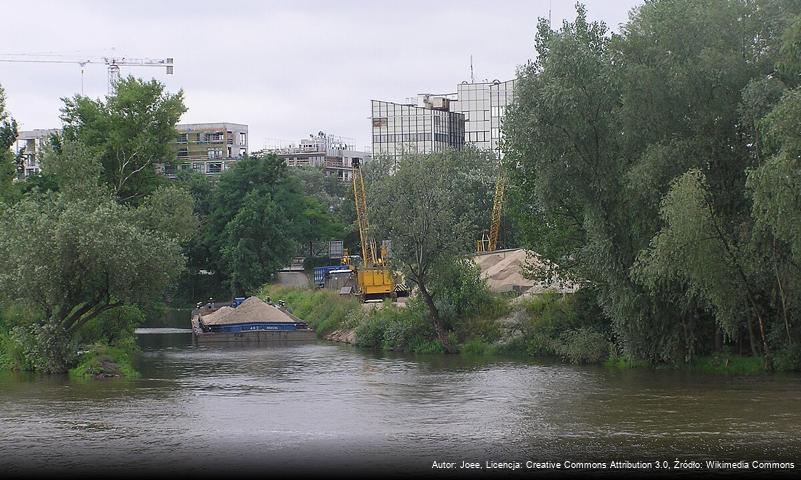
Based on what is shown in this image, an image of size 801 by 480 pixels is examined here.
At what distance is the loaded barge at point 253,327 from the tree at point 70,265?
66.9ft

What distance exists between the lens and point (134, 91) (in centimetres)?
6181

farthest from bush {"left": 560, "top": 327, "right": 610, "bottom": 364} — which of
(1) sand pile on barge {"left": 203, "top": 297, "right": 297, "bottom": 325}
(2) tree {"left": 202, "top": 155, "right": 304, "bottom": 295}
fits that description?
(2) tree {"left": 202, "top": 155, "right": 304, "bottom": 295}

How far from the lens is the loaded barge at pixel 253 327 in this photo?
207 feet

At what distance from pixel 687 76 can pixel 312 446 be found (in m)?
20.3

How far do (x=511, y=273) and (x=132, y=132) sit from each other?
24.0 metres

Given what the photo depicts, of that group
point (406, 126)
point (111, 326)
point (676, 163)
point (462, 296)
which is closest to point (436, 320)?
point (462, 296)

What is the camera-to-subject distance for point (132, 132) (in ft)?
203

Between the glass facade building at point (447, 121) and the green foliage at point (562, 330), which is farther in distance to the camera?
the glass facade building at point (447, 121)

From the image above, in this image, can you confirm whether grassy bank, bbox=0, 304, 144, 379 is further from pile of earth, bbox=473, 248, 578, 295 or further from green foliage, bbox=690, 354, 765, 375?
green foliage, bbox=690, 354, 765, 375

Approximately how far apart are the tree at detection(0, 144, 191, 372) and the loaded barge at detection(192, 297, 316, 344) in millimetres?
20396

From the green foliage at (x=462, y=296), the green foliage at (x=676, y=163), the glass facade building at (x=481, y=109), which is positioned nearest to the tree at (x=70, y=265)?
the green foliage at (x=676, y=163)

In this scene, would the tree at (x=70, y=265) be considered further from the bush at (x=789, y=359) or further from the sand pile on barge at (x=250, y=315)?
the bush at (x=789, y=359)

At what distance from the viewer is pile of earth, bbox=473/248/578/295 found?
5497cm

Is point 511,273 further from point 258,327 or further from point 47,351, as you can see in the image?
point 47,351
